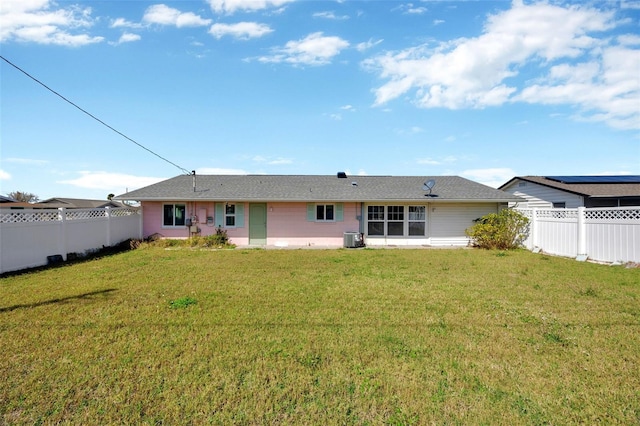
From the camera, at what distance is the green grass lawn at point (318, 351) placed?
2.78m

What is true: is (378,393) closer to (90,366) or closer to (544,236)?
(90,366)

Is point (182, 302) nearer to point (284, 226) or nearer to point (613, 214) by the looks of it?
point (284, 226)

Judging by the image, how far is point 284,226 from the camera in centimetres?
1608

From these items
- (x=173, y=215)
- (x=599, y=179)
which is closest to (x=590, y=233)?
(x=599, y=179)

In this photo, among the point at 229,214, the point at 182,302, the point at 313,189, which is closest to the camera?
the point at 182,302

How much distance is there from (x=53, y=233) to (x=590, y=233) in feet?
60.5

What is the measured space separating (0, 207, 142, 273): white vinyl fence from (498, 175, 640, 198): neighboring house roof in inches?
857

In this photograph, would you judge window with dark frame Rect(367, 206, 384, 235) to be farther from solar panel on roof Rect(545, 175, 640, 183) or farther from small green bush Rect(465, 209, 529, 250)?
solar panel on roof Rect(545, 175, 640, 183)

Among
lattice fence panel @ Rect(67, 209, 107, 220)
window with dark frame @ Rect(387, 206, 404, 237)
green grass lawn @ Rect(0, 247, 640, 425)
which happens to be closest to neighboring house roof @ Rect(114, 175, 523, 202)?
window with dark frame @ Rect(387, 206, 404, 237)

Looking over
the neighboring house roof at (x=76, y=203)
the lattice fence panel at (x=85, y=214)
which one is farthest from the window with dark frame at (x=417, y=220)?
the neighboring house roof at (x=76, y=203)

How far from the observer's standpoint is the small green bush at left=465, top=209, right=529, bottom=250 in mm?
14617

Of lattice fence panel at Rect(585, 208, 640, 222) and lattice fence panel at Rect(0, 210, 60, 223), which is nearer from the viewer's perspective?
lattice fence panel at Rect(0, 210, 60, 223)

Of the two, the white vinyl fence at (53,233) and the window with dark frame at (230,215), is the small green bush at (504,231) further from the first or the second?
the white vinyl fence at (53,233)

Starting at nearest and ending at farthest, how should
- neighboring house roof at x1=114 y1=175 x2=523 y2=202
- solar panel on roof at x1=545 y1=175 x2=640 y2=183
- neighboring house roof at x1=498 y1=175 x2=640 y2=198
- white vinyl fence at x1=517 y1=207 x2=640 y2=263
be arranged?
white vinyl fence at x1=517 y1=207 x2=640 y2=263, neighboring house roof at x1=114 y1=175 x2=523 y2=202, neighboring house roof at x1=498 y1=175 x2=640 y2=198, solar panel on roof at x1=545 y1=175 x2=640 y2=183
